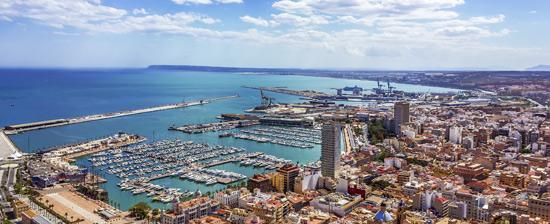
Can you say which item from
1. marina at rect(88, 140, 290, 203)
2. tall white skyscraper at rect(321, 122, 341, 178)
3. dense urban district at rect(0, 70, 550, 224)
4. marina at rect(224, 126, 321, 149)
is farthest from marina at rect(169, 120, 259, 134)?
tall white skyscraper at rect(321, 122, 341, 178)

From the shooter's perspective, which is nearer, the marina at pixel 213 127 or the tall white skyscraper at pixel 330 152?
the tall white skyscraper at pixel 330 152

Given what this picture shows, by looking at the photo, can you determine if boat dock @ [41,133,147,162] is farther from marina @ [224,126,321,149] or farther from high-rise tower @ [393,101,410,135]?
high-rise tower @ [393,101,410,135]

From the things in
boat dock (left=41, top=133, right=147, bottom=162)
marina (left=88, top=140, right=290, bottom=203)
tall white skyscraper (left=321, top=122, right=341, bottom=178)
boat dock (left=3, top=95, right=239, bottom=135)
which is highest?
tall white skyscraper (left=321, top=122, right=341, bottom=178)

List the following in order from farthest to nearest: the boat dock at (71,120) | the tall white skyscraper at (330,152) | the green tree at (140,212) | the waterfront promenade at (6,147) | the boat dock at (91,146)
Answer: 1. the boat dock at (71,120)
2. the boat dock at (91,146)
3. the waterfront promenade at (6,147)
4. the tall white skyscraper at (330,152)
5. the green tree at (140,212)

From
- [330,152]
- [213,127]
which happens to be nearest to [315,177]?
[330,152]

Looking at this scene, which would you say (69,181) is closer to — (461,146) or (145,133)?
(145,133)

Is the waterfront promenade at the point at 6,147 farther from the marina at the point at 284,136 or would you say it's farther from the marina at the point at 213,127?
the marina at the point at 284,136

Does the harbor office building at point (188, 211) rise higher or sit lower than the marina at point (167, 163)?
higher

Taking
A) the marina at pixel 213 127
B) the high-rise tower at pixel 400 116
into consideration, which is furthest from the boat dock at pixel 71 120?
the high-rise tower at pixel 400 116
